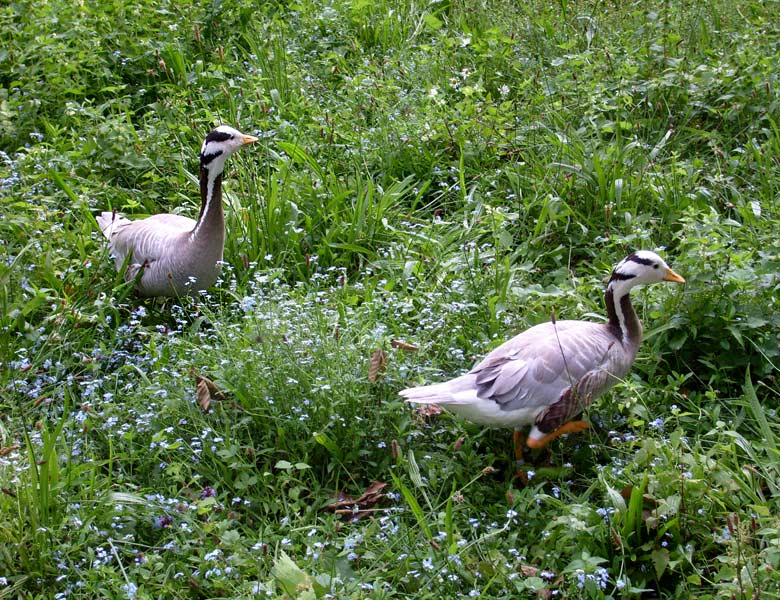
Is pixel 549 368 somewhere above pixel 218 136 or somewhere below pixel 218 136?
below

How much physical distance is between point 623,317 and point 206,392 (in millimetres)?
1862

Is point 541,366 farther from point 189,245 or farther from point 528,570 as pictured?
point 189,245

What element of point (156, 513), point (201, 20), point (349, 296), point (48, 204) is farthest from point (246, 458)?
point (201, 20)

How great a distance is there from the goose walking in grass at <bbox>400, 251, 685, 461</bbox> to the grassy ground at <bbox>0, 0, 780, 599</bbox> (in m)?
0.18

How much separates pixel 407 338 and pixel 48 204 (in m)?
2.62

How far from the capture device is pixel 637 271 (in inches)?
162

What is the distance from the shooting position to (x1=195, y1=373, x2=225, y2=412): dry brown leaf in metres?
4.00

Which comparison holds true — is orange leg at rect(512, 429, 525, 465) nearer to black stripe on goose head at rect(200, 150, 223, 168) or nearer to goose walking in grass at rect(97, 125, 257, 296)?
goose walking in grass at rect(97, 125, 257, 296)

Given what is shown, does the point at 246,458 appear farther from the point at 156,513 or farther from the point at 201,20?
the point at 201,20

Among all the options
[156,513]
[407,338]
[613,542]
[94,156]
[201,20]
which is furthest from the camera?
[201,20]

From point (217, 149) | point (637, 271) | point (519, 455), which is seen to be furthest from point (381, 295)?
point (637, 271)

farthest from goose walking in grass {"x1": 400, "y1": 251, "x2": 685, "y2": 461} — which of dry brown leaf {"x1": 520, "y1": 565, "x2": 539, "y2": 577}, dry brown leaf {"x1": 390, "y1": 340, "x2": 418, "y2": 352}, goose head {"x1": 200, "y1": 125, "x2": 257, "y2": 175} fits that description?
goose head {"x1": 200, "y1": 125, "x2": 257, "y2": 175}

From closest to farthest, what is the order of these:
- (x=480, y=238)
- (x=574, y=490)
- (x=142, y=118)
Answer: (x=574, y=490), (x=480, y=238), (x=142, y=118)

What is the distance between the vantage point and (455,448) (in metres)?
3.97
